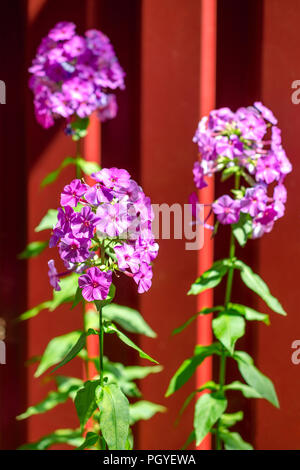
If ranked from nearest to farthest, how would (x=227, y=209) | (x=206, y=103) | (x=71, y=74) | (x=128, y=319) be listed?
(x=227, y=209)
(x=71, y=74)
(x=128, y=319)
(x=206, y=103)

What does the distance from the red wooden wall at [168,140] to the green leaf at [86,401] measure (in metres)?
1.04

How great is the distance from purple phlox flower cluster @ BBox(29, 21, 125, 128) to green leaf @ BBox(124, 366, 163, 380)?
1.11m

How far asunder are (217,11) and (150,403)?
1.80m

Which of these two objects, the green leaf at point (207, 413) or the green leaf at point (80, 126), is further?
the green leaf at point (80, 126)

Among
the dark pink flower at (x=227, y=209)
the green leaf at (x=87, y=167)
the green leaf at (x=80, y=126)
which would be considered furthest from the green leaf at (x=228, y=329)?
the green leaf at (x=80, y=126)

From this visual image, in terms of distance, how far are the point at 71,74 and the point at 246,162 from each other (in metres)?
0.77

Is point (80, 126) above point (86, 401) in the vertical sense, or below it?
above

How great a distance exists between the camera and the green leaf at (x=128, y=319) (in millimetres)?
2227

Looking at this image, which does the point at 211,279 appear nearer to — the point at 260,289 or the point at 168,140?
the point at 260,289

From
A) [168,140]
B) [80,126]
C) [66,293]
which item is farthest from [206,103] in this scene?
[66,293]

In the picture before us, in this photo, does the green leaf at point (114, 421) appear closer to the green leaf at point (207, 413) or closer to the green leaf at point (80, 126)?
the green leaf at point (207, 413)

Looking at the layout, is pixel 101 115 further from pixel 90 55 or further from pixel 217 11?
pixel 217 11

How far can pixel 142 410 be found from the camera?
2.46 meters

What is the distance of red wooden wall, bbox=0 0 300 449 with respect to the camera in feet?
8.23
